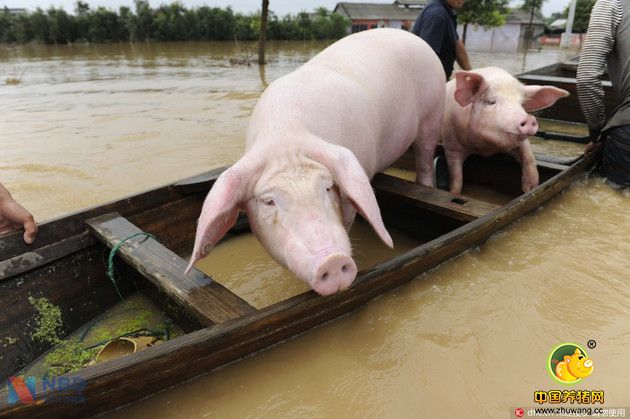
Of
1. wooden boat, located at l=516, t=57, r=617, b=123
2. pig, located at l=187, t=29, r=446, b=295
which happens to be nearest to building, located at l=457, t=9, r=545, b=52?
wooden boat, located at l=516, t=57, r=617, b=123

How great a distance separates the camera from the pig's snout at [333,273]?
1837 mm

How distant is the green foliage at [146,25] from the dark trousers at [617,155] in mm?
40499

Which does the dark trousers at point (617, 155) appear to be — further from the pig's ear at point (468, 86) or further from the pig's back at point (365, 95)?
the pig's back at point (365, 95)

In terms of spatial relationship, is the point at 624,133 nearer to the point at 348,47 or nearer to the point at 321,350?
the point at 348,47

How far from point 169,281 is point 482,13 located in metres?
39.9

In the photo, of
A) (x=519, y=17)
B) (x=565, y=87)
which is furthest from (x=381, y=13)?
(x=565, y=87)

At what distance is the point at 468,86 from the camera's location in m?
4.06

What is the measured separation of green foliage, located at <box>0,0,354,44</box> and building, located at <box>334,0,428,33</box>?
6.89 meters

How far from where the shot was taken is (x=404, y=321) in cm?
250

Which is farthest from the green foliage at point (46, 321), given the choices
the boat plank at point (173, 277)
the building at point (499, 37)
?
the building at point (499, 37)

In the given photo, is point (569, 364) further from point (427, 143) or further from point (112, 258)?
point (112, 258)

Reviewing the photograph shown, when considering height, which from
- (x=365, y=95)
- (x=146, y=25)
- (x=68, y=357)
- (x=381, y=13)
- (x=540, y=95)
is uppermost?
(x=381, y=13)

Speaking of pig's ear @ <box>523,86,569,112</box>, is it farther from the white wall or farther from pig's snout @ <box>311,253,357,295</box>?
the white wall

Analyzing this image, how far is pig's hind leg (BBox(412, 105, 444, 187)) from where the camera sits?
418cm
